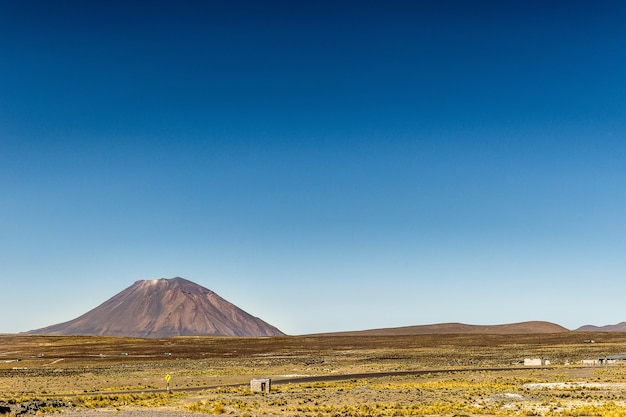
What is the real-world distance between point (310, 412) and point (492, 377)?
25.2 meters

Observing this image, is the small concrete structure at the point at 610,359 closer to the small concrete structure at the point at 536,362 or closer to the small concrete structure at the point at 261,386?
the small concrete structure at the point at 536,362

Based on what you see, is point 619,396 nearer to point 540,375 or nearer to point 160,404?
point 540,375

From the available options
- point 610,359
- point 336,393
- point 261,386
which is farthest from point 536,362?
point 261,386

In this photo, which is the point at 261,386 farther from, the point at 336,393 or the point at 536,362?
the point at 536,362

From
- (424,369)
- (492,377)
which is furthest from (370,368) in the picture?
(492,377)

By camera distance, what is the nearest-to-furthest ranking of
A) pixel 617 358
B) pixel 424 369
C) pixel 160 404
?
pixel 160 404, pixel 424 369, pixel 617 358

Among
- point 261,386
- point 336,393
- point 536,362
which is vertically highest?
point 261,386

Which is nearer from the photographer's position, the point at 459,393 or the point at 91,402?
the point at 91,402

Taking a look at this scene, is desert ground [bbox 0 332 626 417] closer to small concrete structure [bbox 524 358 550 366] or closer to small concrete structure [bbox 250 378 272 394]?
small concrete structure [bbox 250 378 272 394]

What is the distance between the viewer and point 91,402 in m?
36.9

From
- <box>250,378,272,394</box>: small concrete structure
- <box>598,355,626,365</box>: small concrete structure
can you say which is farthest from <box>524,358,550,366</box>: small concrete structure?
<box>250,378,272,394</box>: small concrete structure

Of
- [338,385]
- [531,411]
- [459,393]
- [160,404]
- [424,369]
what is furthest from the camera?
[424,369]

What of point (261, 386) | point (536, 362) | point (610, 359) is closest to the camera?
point (261, 386)

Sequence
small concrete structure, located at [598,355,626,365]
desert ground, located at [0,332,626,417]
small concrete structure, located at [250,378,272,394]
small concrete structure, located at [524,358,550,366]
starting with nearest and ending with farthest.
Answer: desert ground, located at [0,332,626,417], small concrete structure, located at [250,378,272,394], small concrete structure, located at [598,355,626,365], small concrete structure, located at [524,358,550,366]
